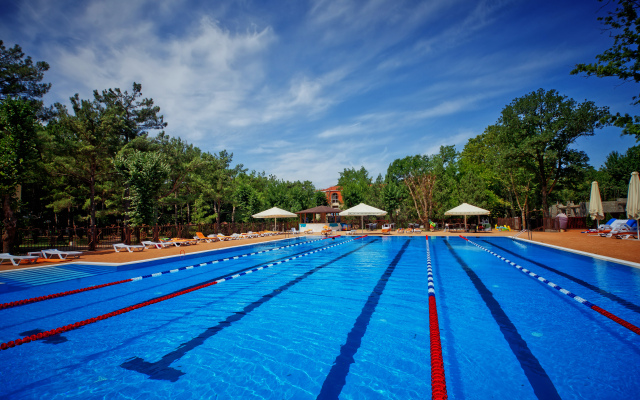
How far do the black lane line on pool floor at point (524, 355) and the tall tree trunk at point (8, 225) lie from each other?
17.7 m

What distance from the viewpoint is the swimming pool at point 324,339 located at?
320 centimetres

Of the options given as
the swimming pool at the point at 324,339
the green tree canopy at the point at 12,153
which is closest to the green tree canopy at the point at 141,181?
the green tree canopy at the point at 12,153

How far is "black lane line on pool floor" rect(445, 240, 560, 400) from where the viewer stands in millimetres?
3025

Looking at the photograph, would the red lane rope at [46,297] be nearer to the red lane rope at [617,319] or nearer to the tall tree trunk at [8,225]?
the tall tree trunk at [8,225]

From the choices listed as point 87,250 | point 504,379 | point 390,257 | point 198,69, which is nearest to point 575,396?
point 504,379

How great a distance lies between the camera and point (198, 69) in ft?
56.3

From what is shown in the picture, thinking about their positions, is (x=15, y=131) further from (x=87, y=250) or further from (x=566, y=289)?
(x=566, y=289)

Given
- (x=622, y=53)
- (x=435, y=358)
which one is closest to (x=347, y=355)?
(x=435, y=358)

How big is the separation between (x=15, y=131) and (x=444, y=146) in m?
51.2

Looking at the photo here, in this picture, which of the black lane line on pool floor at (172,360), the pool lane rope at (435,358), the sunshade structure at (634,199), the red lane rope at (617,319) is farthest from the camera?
the sunshade structure at (634,199)

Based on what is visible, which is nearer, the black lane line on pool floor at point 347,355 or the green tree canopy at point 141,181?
the black lane line on pool floor at point 347,355

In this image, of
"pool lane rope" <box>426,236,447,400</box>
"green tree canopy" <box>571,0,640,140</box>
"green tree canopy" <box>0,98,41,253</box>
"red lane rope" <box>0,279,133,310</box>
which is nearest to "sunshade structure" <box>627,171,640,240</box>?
"green tree canopy" <box>571,0,640,140</box>

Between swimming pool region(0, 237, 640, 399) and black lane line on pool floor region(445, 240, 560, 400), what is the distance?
0.07 ft

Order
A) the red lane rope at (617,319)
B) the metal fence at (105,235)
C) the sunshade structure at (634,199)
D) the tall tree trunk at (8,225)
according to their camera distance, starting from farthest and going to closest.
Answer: the metal fence at (105,235), the tall tree trunk at (8,225), the sunshade structure at (634,199), the red lane rope at (617,319)
